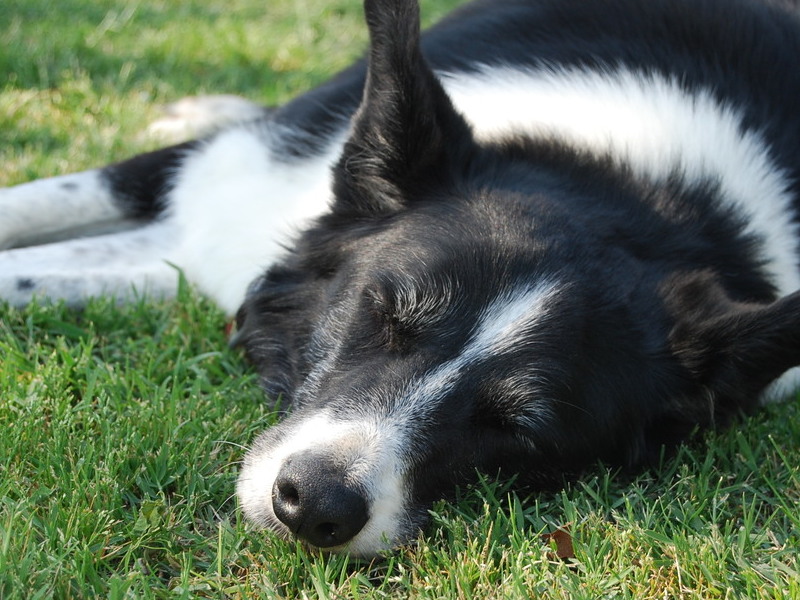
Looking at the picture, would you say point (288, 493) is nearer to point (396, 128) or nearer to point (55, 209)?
point (396, 128)

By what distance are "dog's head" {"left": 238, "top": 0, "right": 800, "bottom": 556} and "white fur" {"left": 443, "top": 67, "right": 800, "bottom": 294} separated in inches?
8.3

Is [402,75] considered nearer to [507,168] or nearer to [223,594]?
[507,168]

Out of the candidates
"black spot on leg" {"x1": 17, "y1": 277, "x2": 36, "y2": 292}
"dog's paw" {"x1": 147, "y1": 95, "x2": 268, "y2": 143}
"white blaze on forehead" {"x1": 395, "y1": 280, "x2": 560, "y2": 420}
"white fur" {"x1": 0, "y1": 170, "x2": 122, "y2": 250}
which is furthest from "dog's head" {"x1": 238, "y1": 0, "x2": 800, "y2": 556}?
"dog's paw" {"x1": 147, "y1": 95, "x2": 268, "y2": 143}

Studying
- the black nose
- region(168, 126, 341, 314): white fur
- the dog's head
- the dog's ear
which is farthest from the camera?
region(168, 126, 341, 314): white fur

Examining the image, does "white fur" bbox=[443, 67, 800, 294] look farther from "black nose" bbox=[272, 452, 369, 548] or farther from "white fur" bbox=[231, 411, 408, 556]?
"black nose" bbox=[272, 452, 369, 548]

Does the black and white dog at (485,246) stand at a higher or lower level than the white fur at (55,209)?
higher

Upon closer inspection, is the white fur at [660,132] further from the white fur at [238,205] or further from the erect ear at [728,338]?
the white fur at [238,205]

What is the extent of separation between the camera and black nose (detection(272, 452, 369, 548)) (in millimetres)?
2289

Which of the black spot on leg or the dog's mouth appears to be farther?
the black spot on leg

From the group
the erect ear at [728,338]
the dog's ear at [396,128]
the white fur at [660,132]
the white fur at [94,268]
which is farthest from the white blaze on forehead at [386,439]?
the white fur at [94,268]

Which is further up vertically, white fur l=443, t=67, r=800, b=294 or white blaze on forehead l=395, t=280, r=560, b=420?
white fur l=443, t=67, r=800, b=294

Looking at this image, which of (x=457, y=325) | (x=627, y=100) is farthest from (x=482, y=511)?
(x=627, y=100)

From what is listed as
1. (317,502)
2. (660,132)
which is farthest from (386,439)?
(660,132)

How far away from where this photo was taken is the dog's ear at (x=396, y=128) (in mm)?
2764
